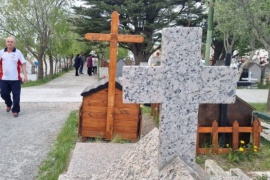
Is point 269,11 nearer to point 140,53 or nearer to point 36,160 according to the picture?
point 36,160

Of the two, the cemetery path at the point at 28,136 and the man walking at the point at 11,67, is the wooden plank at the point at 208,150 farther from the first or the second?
the man walking at the point at 11,67

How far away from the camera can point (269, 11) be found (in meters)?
8.80

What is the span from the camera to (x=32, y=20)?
1672 cm

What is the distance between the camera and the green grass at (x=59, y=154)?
390 centimetres

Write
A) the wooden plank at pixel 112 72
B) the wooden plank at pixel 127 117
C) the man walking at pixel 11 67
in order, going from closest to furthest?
the wooden plank at pixel 112 72, the wooden plank at pixel 127 117, the man walking at pixel 11 67

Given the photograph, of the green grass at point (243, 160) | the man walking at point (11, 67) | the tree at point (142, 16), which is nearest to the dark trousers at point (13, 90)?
the man walking at point (11, 67)

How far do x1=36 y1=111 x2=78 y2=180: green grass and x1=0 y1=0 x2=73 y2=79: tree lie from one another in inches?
453

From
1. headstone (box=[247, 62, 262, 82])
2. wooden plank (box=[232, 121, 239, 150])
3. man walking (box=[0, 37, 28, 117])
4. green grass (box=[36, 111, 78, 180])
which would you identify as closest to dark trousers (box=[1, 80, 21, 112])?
man walking (box=[0, 37, 28, 117])

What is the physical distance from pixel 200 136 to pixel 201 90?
2.91m

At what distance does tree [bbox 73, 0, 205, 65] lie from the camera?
20.6 m

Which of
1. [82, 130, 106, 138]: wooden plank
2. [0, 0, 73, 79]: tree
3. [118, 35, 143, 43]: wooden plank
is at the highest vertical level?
[0, 0, 73, 79]: tree

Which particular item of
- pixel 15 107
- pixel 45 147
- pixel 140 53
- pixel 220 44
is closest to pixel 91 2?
pixel 140 53

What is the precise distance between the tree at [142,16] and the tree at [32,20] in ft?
11.7

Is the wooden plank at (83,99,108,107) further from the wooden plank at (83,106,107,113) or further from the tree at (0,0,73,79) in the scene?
the tree at (0,0,73,79)
